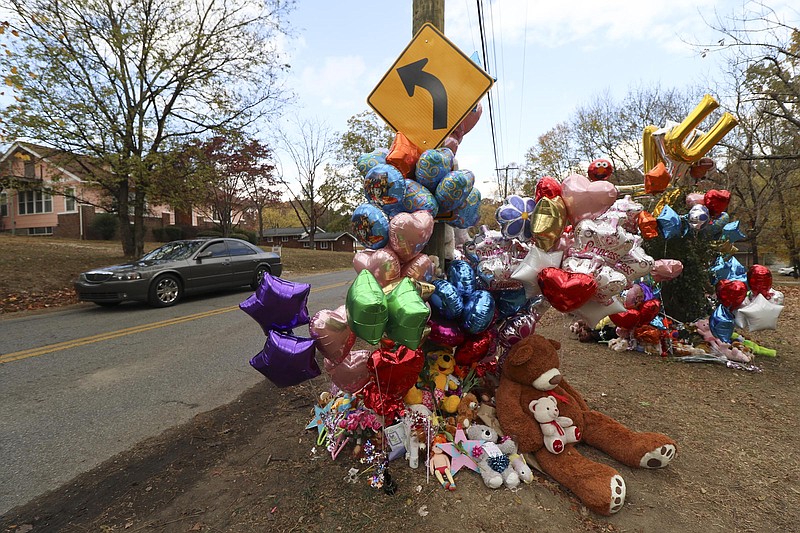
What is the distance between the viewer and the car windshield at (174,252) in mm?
9219

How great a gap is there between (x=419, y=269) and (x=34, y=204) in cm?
3745

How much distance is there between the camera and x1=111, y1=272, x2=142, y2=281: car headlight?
8.00 meters

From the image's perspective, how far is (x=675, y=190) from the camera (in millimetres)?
5148

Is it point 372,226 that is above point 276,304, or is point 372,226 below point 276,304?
above

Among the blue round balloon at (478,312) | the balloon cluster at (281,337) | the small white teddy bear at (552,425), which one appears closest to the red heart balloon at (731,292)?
the small white teddy bear at (552,425)

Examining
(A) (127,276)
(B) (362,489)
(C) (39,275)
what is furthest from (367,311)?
(C) (39,275)

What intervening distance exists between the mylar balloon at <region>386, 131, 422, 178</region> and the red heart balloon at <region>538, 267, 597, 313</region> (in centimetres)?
124

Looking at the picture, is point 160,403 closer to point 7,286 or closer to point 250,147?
point 7,286

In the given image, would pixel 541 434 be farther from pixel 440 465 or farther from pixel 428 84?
pixel 428 84

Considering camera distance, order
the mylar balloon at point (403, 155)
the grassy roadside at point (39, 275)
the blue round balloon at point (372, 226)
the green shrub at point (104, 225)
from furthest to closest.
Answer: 1. the green shrub at point (104, 225)
2. the grassy roadside at point (39, 275)
3. the mylar balloon at point (403, 155)
4. the blue round balloon at point (372, 226)

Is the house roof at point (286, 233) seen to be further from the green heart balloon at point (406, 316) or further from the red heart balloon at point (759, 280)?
the green heart balloon at point (406, 316)

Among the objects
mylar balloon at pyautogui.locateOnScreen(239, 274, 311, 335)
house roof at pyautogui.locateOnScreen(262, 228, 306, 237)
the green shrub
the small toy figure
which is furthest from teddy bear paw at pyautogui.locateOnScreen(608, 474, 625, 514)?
house roof at pyautogui.locateOnScreen(262, 228, 306, 237)

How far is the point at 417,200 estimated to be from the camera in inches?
108

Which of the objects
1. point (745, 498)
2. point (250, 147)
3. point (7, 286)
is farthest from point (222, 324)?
point (250, 147)
